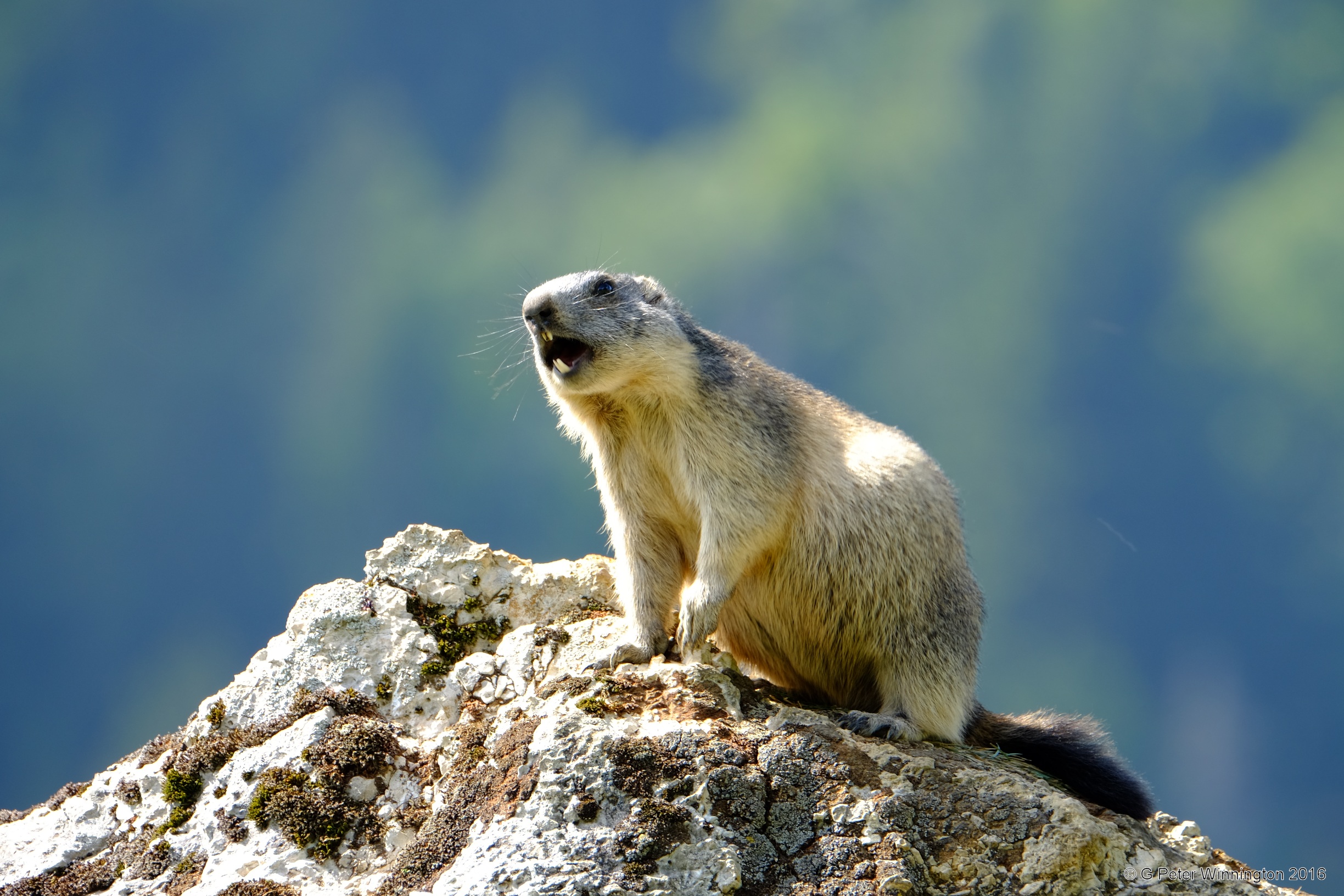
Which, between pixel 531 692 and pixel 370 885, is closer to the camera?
pixel 370 885

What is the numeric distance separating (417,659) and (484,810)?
1685 mm

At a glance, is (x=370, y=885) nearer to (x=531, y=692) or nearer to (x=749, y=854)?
(x=531, y=692)

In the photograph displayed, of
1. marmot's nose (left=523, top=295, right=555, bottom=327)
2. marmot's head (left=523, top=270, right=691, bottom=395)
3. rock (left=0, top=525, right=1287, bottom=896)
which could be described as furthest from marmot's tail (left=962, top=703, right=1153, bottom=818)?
marmot's nose (left=523, top=295, right=555, bottom=327)

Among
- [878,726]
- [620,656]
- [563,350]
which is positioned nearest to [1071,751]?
[878,726]

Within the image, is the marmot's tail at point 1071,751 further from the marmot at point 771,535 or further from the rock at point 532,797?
the rock at point 532,797

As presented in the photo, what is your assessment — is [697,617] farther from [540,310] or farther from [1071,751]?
[1071,751]

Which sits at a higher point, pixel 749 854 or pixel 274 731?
pixel 274 731

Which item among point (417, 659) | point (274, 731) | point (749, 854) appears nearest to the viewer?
point (749, 854)

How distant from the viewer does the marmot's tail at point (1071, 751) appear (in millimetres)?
6160

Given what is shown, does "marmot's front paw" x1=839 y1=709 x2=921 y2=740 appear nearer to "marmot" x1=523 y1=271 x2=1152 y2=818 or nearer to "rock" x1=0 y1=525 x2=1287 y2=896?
"marmot" x1=523 y1=271 x2=1152 y2=818

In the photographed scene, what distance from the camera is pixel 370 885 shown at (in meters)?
4.97

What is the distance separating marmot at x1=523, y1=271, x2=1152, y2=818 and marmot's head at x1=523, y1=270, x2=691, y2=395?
1 cm

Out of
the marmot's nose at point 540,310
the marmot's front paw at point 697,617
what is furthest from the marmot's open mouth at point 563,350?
the marmot's front paw at point 697,617

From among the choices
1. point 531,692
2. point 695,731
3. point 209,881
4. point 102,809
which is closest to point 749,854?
point 695,731
